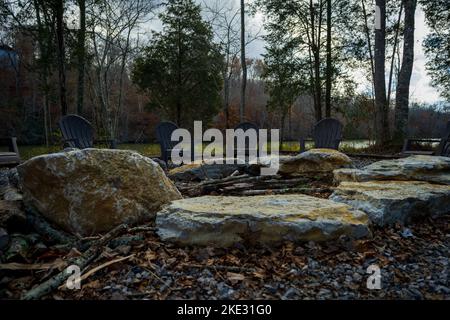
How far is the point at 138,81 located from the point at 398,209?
1728 centimetres

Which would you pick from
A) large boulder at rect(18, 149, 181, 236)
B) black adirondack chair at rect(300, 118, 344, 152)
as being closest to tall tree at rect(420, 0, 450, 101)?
black adirondack chair at rect(300, 118, 344, 152)

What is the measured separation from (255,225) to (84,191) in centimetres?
123

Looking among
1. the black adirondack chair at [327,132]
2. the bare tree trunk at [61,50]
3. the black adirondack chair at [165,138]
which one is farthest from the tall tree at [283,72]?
the bare tree trunk at [61,50]

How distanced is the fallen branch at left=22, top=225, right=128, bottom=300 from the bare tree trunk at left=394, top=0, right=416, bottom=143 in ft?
28.3

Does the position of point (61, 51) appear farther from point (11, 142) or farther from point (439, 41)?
point (439, 41)

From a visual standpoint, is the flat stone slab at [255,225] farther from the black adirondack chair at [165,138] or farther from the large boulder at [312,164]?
the black adirondack chair at [165,138]

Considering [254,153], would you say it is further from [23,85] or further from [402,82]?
[23,85]

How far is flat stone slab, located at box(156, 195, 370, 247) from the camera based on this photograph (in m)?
1.74

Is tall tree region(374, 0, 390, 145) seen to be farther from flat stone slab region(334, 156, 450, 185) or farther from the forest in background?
flat stone slab region(334, 156, 450, 185)

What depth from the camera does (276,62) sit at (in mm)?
10852

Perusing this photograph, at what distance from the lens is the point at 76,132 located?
5.41 meters

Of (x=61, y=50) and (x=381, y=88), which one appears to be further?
(x=381, y=88)

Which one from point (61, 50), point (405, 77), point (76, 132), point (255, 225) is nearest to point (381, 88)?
point (405, 77)

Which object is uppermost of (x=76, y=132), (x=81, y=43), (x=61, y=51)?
(x=81, y=43)
